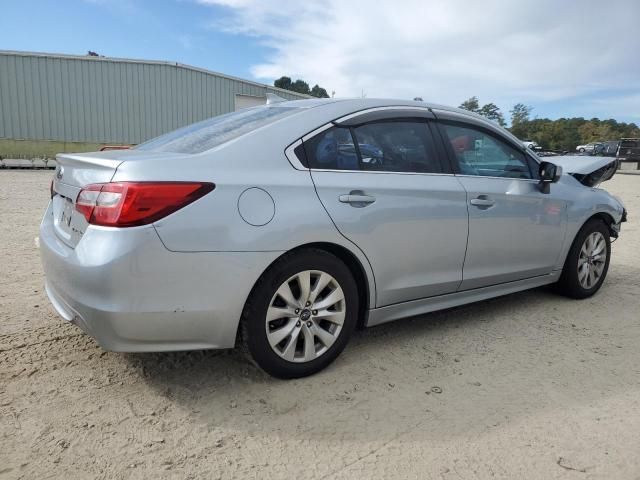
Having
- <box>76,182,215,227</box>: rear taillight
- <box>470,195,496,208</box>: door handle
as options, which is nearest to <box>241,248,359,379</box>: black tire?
<box>76,182,215,227</box>: rear taillight

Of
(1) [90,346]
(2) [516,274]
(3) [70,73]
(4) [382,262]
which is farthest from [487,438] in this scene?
(3) [70,73]

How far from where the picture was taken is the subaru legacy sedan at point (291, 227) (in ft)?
7.52

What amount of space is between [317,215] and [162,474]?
1.40m

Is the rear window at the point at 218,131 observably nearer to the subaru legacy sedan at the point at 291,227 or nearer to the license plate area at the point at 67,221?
the subaru legacy sedan at the point at 291,227

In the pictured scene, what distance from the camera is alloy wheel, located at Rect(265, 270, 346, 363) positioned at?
2.64 meters

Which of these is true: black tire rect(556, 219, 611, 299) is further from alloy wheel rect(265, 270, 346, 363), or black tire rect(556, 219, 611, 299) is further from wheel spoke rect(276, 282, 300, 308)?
wheel spoke rect(276, 282, 300, 308)

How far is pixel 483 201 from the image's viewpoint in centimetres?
347

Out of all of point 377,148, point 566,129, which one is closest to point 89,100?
point 377,148

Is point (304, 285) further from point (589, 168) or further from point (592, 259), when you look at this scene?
point (589, 168)

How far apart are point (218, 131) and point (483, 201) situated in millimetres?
1847

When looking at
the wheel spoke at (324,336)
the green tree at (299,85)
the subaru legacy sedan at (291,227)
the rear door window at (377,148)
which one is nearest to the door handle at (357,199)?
the subaru legacy sedan at (291,227)

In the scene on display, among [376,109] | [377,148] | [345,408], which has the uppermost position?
[376,109]

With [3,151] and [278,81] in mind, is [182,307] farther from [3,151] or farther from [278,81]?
[278,81]

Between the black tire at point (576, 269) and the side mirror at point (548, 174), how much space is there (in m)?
0.68
